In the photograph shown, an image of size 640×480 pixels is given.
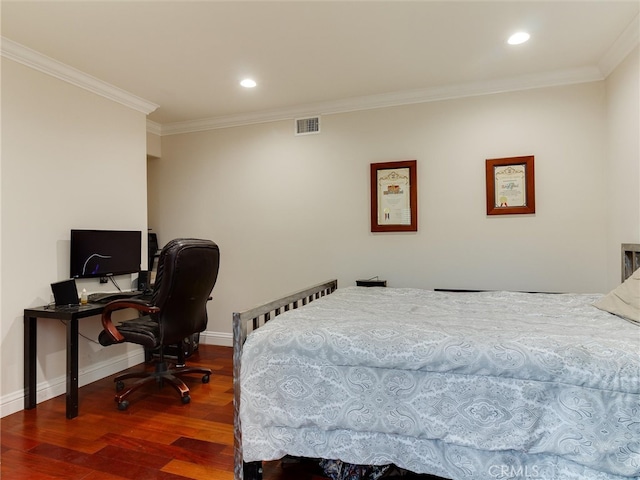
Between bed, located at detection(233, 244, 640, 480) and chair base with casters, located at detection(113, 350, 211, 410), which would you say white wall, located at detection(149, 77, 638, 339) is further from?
bed, located at detection(233, 244, 640, 480)

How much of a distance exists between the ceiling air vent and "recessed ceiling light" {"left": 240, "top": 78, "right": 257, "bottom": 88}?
705 mm

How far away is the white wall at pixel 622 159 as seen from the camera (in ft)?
8.05

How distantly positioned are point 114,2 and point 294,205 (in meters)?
2.21

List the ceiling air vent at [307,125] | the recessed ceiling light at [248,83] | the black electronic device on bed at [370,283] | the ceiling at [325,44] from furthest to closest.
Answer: the ceiling air vent at [307,125] → the black electronic device on bed at [370,283] → the recessed ceiling light at [248,83] → the ceiling at [325,44]

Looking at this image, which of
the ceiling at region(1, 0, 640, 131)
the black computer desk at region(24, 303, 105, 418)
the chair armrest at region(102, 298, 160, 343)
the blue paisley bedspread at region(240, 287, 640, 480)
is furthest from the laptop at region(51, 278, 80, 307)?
the blue paisley bedspread at region(240, 287, 640, 480)

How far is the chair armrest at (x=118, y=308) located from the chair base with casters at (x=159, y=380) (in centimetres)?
39

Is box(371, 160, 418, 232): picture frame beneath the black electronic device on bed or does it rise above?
above

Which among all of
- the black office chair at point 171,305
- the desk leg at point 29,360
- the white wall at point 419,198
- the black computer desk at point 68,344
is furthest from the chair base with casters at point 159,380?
the white wall at point 419,198

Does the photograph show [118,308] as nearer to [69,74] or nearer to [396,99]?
[69,74]

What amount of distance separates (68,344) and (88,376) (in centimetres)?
79

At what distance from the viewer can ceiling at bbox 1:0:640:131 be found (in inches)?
84.9

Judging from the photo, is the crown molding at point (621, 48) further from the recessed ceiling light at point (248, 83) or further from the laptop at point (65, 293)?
the laptop at point (65, 293)

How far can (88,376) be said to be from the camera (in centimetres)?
311

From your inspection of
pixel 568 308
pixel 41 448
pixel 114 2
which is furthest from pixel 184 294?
pixel 568 308
